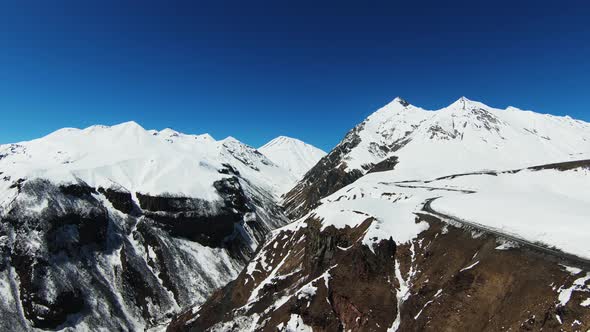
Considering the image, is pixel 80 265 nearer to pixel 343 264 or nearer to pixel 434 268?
pixel 343 264

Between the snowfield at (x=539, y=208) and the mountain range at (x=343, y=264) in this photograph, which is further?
→ the snowfield at (x=539, y=208)

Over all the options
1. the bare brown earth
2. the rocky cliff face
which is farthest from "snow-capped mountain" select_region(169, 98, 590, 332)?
the rocky cliff face

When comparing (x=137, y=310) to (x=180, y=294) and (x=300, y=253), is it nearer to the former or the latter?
(x=180, y=294)

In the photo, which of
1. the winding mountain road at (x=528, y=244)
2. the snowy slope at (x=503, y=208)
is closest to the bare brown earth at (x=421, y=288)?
the winding mountain road at (x=528, y=244)

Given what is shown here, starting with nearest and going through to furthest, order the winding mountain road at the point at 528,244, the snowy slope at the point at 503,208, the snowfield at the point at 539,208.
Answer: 1. the winding mountain road at the point at 528,244
2. the snowfield at the point at 539,208
3. the snowy slope at the point at 503,208

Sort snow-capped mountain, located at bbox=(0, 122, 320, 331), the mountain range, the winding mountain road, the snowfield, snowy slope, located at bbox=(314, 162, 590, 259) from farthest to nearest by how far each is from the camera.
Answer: snow-capped mountain, located at bbox=(0, 122, 320, 331) < snowy slope, located at bbox=(314, 162, 590, 259) < the snowfield < the mountain range < the winding mountain road

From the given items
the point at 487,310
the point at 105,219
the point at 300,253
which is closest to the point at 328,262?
the point at 300,253

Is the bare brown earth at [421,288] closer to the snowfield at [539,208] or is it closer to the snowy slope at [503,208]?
the snowy slope at [503,208]

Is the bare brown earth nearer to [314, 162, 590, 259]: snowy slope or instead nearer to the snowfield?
[314, 162, 590, 259]: snowy slope
